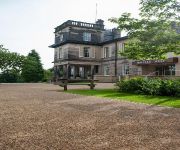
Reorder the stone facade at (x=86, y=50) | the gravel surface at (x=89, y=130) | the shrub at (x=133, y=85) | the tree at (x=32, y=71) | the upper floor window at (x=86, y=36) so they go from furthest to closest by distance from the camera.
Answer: the tree at (x=32, y=71)
the upper floor window at (x=86, y=36)
the stone facade at (x=86, y=50)
the shrub at (x=133, y=85)
the gravel surface at (x=89, y=130)

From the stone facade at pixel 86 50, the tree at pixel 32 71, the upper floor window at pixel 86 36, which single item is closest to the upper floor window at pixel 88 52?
the stone facade at pixel 86 50

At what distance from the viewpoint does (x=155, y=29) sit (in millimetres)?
17734

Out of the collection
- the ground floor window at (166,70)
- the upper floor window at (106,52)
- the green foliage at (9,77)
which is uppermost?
the upper floor window at (106,52)

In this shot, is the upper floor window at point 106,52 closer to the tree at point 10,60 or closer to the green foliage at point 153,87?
the tree at point 10,60

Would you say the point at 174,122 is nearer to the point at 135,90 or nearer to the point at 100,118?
the point at 100,118

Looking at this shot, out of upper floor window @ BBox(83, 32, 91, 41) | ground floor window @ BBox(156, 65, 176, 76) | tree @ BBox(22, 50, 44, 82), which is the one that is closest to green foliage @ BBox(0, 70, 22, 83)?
tree @ BBox(22, 50, 44, 82)

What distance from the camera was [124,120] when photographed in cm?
838

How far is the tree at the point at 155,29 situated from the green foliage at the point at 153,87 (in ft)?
6.44

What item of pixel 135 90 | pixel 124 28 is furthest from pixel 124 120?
pixel 124 28

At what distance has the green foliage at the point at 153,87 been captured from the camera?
16.6 metres

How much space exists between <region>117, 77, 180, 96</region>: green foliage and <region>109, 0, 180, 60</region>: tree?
1963mm

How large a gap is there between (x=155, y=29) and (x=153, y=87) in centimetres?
345

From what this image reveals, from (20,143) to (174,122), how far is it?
4376 mm

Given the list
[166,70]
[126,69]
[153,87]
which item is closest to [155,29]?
[153,87]
